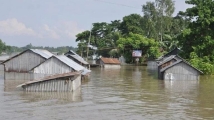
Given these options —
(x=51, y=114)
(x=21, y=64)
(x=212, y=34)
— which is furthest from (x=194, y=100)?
(x=212, y=34)

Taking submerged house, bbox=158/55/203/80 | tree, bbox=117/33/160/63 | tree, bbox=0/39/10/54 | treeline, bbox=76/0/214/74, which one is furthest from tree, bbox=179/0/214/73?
tree, bbox=0/39/10/54

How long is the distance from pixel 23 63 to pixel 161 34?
1547 inches

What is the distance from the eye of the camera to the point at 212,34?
39375mm

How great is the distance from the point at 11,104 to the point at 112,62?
4480 cm

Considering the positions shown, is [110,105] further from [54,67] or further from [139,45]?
[139,45]

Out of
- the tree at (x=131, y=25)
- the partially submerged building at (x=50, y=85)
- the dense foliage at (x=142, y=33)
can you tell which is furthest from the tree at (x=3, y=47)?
the partially submerged building at (x=50, y=85)

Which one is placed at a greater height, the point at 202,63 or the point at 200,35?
the point at 200,35

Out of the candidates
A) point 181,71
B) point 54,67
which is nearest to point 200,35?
point 181,71

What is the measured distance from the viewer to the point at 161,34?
65.6m

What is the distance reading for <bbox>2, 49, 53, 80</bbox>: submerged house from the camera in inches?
1193

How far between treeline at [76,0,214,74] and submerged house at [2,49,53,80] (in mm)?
16635

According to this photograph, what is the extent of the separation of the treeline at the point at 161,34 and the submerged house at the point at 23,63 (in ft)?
54.6

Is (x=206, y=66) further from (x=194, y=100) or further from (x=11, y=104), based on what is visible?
(x=11, y=104)

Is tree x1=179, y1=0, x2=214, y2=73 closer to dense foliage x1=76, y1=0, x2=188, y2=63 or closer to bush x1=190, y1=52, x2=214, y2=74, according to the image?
bush x1=190, y1=52, x2=214, y2=74
